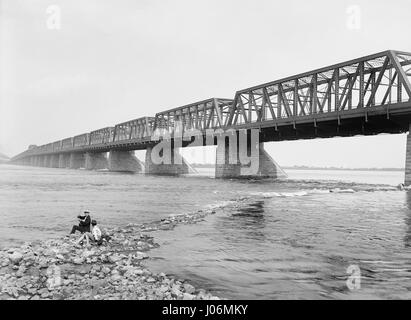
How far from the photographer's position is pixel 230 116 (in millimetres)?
90938

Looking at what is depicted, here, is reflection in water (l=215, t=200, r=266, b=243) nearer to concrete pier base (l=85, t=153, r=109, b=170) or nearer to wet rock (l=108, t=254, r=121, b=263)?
wet rock (l=108, t=254, r=121, b=263)

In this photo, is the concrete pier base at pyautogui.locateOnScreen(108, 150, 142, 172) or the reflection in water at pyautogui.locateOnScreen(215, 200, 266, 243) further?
the concrete pier base at pyautogui.locateOnScreen(108, 150, 142, 172)

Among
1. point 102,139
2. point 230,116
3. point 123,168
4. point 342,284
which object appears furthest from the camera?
point 102,139

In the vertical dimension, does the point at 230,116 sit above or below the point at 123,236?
above

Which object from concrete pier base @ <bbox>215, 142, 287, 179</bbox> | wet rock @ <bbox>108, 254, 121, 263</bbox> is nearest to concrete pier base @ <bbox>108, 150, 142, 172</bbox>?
concrete pier base @ <bbox>215, 142, 287, 179</bbox>

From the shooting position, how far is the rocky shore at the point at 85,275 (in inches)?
342

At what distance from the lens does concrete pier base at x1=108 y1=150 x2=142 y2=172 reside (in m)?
159

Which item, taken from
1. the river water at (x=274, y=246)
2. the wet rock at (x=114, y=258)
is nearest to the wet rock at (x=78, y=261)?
the wet rock at (x=114, y=258)

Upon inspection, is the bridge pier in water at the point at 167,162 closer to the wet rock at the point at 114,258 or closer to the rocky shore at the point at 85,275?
the rocky shore at the point at 85,275

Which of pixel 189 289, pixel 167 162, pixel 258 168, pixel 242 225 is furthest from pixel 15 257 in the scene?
pixel 167 162

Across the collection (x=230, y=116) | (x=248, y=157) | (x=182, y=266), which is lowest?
(x=182, y=266)

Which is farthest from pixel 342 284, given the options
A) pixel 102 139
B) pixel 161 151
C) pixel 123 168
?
pixel 102 139
